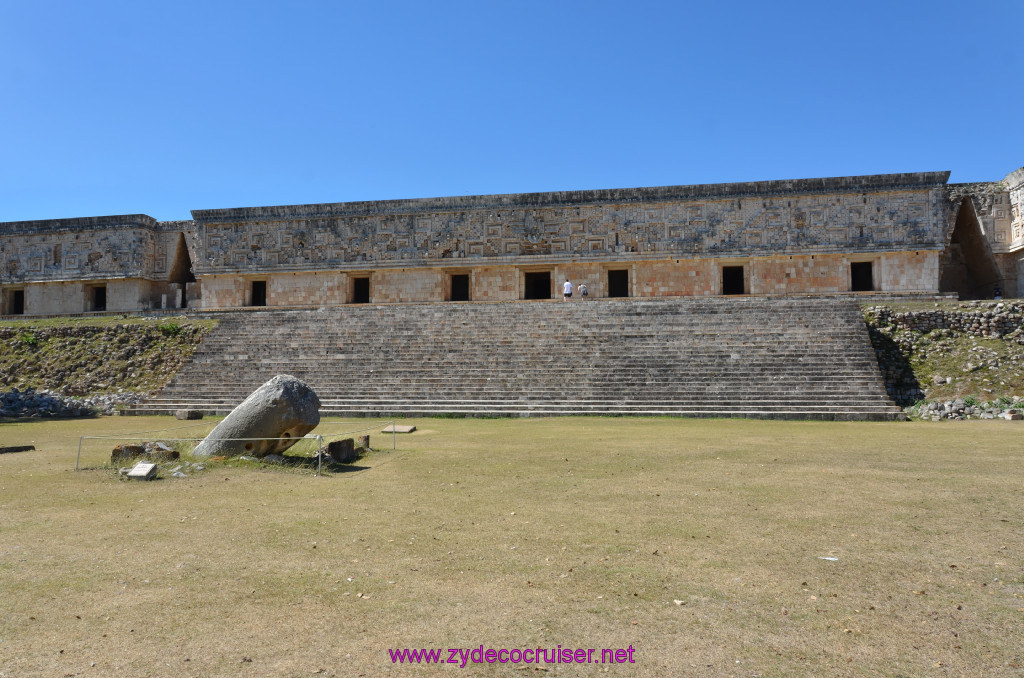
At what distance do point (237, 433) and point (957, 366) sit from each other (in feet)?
43.2

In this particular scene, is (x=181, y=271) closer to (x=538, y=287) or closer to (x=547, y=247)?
(x=538, y=287)

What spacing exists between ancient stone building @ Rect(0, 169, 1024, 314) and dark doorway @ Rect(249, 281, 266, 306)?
124mm

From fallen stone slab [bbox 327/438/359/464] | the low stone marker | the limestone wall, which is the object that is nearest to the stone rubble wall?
the limestone wall

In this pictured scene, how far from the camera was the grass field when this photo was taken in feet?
8.68

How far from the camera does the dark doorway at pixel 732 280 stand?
20.6 meters

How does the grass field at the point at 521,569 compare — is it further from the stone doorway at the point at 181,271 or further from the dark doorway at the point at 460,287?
the stone doorway at the point at 181,271

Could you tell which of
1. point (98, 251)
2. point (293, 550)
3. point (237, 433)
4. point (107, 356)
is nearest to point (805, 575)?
point (293, 550)

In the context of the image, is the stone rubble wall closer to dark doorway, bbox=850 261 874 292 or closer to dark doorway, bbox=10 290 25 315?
dark doorway, bbox=850 261 874 292

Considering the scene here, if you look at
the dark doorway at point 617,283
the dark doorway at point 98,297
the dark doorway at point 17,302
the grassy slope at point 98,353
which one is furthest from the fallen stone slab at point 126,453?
the dark doorway at point 17,302

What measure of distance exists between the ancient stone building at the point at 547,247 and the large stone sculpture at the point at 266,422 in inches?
564

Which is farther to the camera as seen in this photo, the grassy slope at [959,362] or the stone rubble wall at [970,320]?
the stone rubble wall at [970,320]

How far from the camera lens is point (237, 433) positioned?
6.99m

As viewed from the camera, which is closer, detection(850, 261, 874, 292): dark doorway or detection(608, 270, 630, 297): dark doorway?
detection(850, 261, 874, 292): dark doorway

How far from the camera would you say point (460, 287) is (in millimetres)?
23500
